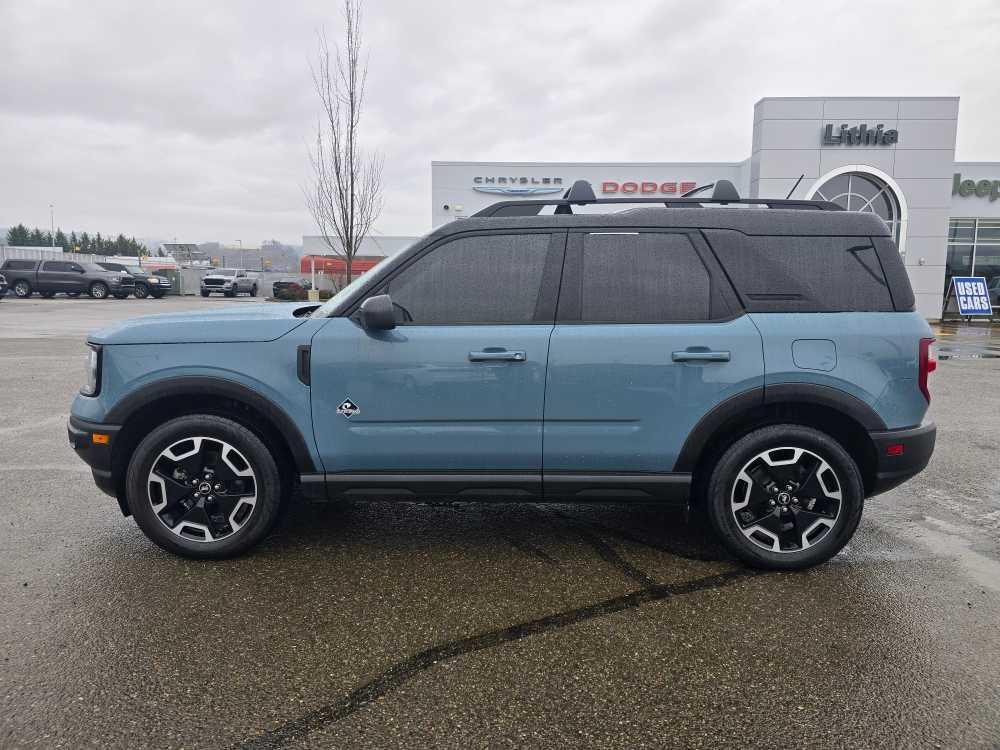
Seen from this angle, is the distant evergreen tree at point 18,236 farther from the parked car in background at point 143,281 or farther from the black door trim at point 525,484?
the black door trim at point 525,484

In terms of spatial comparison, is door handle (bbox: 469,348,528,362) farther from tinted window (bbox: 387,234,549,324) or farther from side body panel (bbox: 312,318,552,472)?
tinted window (bbox: 387,234,549,324)

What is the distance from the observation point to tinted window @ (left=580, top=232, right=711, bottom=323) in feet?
11.8

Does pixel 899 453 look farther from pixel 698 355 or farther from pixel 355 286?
pixel 355 286

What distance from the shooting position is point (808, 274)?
361cm

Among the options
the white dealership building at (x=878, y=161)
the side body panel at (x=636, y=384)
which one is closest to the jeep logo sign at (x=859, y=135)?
the white dealership building at (x=878, y=161)

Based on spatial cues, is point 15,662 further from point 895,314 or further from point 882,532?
point 882,532

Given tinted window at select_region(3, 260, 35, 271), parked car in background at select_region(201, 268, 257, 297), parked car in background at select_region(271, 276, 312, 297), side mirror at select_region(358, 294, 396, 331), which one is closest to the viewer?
side mirror at select_region(358, 294, 396, 331)

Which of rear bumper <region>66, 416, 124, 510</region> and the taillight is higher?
the taillight

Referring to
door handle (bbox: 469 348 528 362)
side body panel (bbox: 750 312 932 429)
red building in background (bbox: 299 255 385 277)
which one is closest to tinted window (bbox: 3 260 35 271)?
red building in background (bbox: 299 255 385 277)

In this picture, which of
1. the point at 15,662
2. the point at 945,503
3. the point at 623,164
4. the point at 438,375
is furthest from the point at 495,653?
the point at 623,164

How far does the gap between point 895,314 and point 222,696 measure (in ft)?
11.5

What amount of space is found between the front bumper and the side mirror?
144 cm

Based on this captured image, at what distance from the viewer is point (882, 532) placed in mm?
4246

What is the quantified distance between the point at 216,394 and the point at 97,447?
694 millimetres
